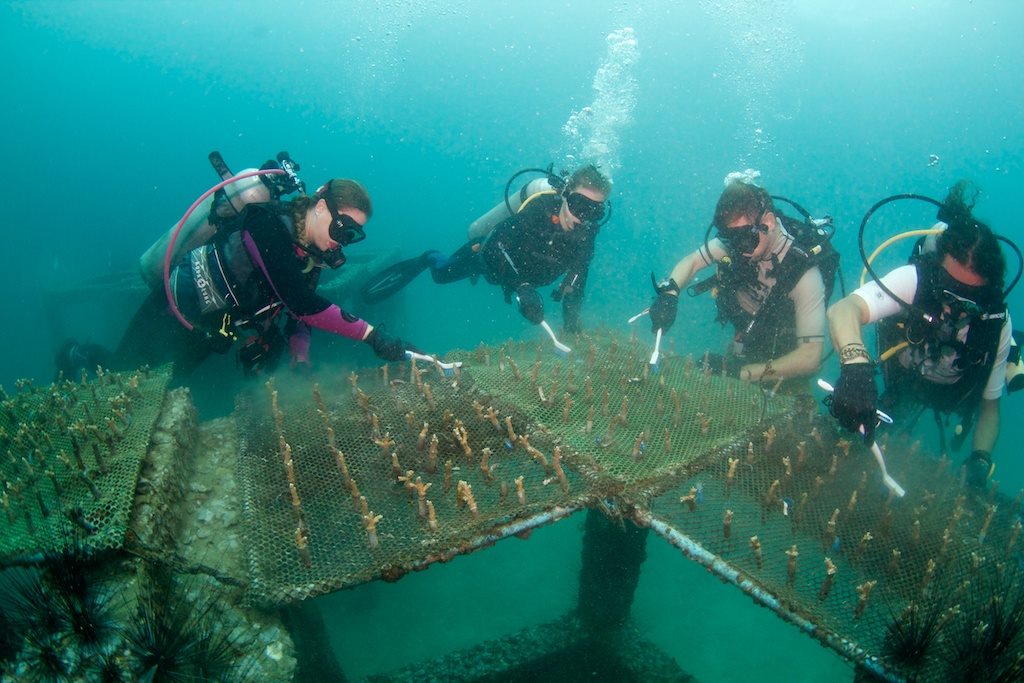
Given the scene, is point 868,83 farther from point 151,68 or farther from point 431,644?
point 151,68

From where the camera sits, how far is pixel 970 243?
4.00 meters

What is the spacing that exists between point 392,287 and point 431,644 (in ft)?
22.0

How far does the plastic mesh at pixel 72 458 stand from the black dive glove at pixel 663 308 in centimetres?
493

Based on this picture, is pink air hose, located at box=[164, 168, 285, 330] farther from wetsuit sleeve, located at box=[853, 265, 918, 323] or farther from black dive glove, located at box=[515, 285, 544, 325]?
wetsuit sleeve, located at box=[853, 265, 918, 323]

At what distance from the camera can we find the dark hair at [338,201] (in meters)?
4.89

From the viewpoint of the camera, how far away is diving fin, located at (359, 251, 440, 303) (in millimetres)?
10172

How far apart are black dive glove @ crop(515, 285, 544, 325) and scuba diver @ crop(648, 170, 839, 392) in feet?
4.46

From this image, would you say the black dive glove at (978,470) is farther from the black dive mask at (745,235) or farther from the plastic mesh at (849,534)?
the black dive mask at (745,235)

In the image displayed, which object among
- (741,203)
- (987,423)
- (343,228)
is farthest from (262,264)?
(987,423)

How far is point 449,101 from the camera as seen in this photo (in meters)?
122

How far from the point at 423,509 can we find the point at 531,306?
3590 millimetres

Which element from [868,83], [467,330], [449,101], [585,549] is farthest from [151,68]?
[585,549]

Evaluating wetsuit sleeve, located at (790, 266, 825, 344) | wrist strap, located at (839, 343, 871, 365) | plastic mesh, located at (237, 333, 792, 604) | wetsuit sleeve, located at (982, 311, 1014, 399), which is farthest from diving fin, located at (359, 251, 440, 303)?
wetsuit sleeve, located at (982, 311, 1014, 399)

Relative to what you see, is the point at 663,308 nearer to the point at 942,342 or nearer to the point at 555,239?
the point at 555,239
